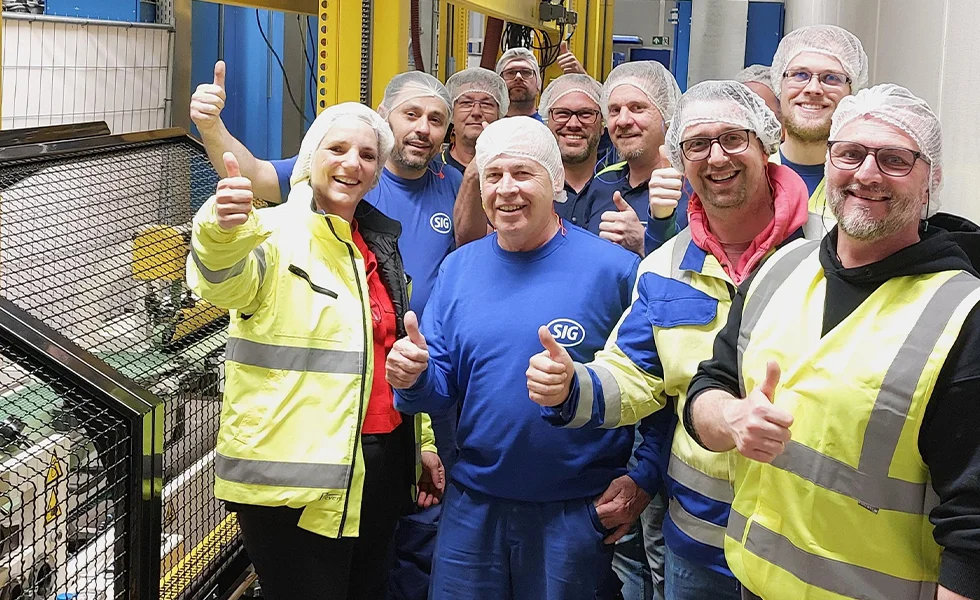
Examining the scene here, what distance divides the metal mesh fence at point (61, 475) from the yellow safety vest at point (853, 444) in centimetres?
104

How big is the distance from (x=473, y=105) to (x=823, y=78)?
4.68 ft

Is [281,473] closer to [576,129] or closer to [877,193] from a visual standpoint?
[877,193]

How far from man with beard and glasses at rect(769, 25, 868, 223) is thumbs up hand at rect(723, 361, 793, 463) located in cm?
96

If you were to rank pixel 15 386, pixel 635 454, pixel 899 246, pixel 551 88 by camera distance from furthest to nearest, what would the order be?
pixel 551 88 < pixel 635 454 < pixel 15 386 < pixel 899 246

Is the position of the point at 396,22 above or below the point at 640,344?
above

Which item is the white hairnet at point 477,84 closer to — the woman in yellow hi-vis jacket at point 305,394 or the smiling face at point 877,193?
the woman in yellow hi-vis jacket at point 305,394

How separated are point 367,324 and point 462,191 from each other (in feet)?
2.73

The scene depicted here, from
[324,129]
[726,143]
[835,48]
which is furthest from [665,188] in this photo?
[324,129]

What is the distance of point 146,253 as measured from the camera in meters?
2.24

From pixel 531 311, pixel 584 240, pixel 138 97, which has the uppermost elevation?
pixel 138 97

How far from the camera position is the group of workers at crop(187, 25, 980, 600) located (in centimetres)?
132

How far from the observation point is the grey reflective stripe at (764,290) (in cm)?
153

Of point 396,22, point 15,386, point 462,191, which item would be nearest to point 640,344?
point 462,191

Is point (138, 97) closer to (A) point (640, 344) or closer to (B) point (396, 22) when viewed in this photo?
(B) point (396, 22)
